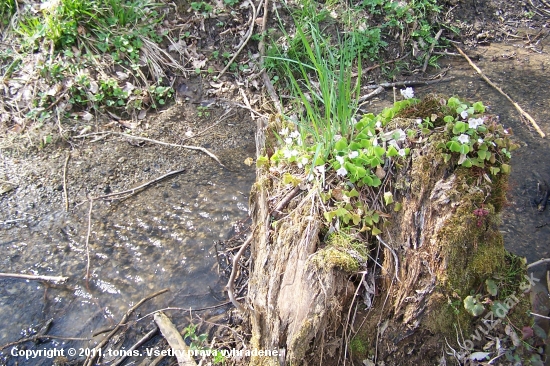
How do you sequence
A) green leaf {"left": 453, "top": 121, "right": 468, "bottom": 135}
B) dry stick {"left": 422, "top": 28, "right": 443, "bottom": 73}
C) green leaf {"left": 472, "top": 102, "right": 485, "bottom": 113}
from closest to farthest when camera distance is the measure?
green leaf {"left": 453, "top": 121, "right": 468, "bottom": 135} → green leaf {"left": 472, "top": 102, "right": 485, "bottom": 113} → dry stick {"left": 422, "top": 28, "right": 443, "bottom": 73}

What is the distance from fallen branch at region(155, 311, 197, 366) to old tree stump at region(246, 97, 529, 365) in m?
0.49

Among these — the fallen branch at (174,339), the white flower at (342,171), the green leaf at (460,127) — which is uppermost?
the green leaf at (460,127)

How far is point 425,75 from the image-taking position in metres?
4.61

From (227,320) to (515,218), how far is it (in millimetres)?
2153

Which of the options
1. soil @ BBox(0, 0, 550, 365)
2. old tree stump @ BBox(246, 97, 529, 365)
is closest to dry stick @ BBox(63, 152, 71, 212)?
soil @ BBox(0, 0, 550, 365)

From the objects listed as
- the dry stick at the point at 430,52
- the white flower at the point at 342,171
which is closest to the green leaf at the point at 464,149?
the white flower at the point at 342,171

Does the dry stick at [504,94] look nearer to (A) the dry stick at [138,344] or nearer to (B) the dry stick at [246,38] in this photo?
(B) the dry stick at [246,38]

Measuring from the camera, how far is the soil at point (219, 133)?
10.7 ft

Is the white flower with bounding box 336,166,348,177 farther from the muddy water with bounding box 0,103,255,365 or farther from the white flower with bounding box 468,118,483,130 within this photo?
the muddy water with bounding box 0,103,255,365

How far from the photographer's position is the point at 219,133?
4.11 m

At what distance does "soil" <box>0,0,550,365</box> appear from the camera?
10.7ft

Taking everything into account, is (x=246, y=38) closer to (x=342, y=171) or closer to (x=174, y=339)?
(x=342, y=171)

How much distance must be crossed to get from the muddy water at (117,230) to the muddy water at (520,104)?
191cm

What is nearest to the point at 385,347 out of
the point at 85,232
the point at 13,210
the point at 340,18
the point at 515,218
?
the point at 515,218
